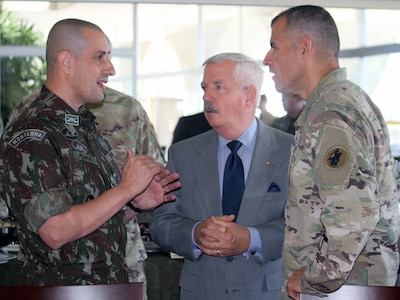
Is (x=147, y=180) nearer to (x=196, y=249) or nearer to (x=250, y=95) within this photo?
(x=196, y=249)

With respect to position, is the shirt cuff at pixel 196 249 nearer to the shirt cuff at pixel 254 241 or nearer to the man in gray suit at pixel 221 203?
the man in gray suit at pixel 221 203

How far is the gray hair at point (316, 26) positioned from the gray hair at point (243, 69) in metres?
0.51

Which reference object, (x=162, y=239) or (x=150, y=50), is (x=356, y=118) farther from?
(x=150, y=50)

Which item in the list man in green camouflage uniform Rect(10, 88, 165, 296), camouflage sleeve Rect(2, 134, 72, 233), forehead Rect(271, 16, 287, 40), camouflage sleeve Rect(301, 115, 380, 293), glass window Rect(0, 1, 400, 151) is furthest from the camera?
glass window Rect(0, 1, 400, 151)

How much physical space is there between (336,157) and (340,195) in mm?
111

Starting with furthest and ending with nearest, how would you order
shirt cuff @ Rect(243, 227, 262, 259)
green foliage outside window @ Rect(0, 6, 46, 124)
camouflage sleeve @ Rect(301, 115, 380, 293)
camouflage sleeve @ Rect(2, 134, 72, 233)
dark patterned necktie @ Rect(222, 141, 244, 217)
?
green foliage outside window @ Rect(0, 6, 46, 124), dark patterned necktie @ Rect(222, 141, 244, 217), shirt cuff @ Rect(243, 227, 262, 259), camouflage sleeve @ Rect(2, 134, 72, 233), camouflage sleeve @ Rect(301, 115, 380, 293)

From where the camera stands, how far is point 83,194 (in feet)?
7.88

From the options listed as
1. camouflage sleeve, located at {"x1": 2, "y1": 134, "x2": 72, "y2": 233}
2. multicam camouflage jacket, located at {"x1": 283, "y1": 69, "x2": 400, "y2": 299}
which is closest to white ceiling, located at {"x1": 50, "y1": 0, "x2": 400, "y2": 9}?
multicam camouflage jacket, located at {"x1": 283, "y1": 69, "x2": 400, "y2": 299}

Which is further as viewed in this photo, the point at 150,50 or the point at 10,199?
the point at 150,50

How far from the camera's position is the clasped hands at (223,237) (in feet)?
8.47

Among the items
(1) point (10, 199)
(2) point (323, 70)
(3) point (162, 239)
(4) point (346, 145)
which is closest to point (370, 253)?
(4) point (346, 145)

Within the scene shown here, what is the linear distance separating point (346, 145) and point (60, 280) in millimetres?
1047

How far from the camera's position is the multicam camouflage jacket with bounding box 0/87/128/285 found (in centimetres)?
228

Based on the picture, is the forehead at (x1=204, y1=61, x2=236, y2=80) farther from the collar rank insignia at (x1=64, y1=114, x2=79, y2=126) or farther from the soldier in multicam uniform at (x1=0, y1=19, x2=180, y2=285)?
the collar rank insignia at (x1=64, y1=114, x2=79, y2=126)
